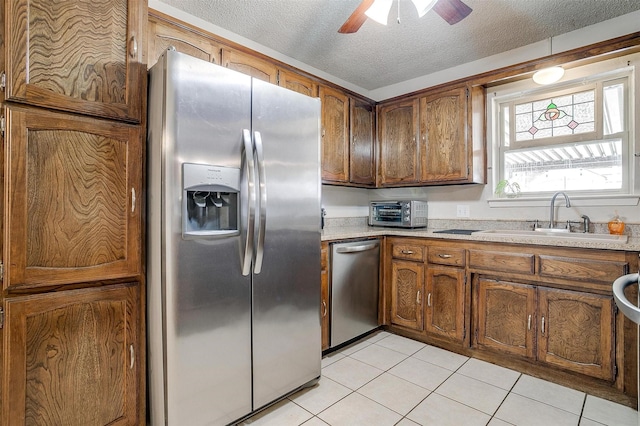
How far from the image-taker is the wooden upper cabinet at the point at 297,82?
2.60 meters

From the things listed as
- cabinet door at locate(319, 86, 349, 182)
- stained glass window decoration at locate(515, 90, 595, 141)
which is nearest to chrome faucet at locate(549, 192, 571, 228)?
stained glass window decoration at locate(515, 90, 595, 141)

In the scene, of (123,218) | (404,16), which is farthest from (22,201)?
(404,16)

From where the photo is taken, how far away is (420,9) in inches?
69.3

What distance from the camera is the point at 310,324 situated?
80.4 inches

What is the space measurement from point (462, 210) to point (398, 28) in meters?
1.71

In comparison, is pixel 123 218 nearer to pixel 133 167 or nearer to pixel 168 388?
pixel 133 167

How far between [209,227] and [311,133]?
848mm

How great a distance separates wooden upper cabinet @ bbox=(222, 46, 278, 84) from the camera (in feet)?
7.47

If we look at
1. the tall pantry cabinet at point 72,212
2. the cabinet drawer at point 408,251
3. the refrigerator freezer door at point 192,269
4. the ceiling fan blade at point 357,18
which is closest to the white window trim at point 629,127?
the cabinet drawer at point 408,251

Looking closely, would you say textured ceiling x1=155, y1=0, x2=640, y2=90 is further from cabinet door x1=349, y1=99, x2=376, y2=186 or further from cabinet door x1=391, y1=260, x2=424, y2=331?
cabinet door x1=391, y1=260, x2=424, y2=331

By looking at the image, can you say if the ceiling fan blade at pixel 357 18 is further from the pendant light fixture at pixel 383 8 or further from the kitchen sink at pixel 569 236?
the kitchen sink at pixel 569 236

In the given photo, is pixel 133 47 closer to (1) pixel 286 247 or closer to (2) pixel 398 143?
(1) pixel 286 247

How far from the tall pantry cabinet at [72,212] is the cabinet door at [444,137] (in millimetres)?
2379

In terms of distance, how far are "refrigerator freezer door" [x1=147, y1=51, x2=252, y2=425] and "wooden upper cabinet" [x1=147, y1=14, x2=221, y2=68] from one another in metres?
0.54
